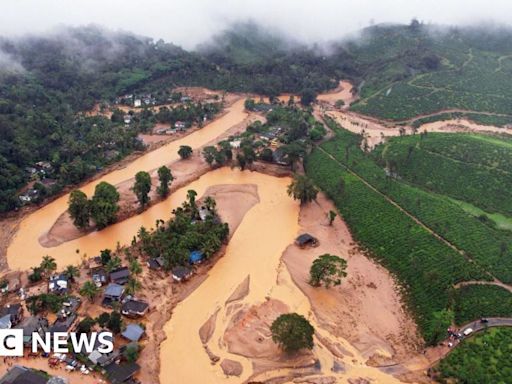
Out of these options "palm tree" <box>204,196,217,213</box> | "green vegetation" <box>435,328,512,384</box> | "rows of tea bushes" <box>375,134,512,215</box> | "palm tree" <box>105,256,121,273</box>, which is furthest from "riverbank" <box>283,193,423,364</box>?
"palm tree" <box>105,256,121,273</box>

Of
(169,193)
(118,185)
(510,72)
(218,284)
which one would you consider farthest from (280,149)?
(510,72)

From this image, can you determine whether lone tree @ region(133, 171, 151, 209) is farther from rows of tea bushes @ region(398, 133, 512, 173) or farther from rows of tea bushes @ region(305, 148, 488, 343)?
rows of tea bushes @ region(398, 133, 512, 173)

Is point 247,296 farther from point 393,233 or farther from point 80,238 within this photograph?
point 80,238

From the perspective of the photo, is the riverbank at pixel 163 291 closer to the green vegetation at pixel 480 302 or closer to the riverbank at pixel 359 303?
the riverbank at pixel 359 303

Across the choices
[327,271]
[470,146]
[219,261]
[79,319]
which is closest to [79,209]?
[79,319]

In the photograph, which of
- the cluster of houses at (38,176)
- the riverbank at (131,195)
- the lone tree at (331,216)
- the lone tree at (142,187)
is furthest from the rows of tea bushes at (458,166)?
the cluster of houses at (38,176)
